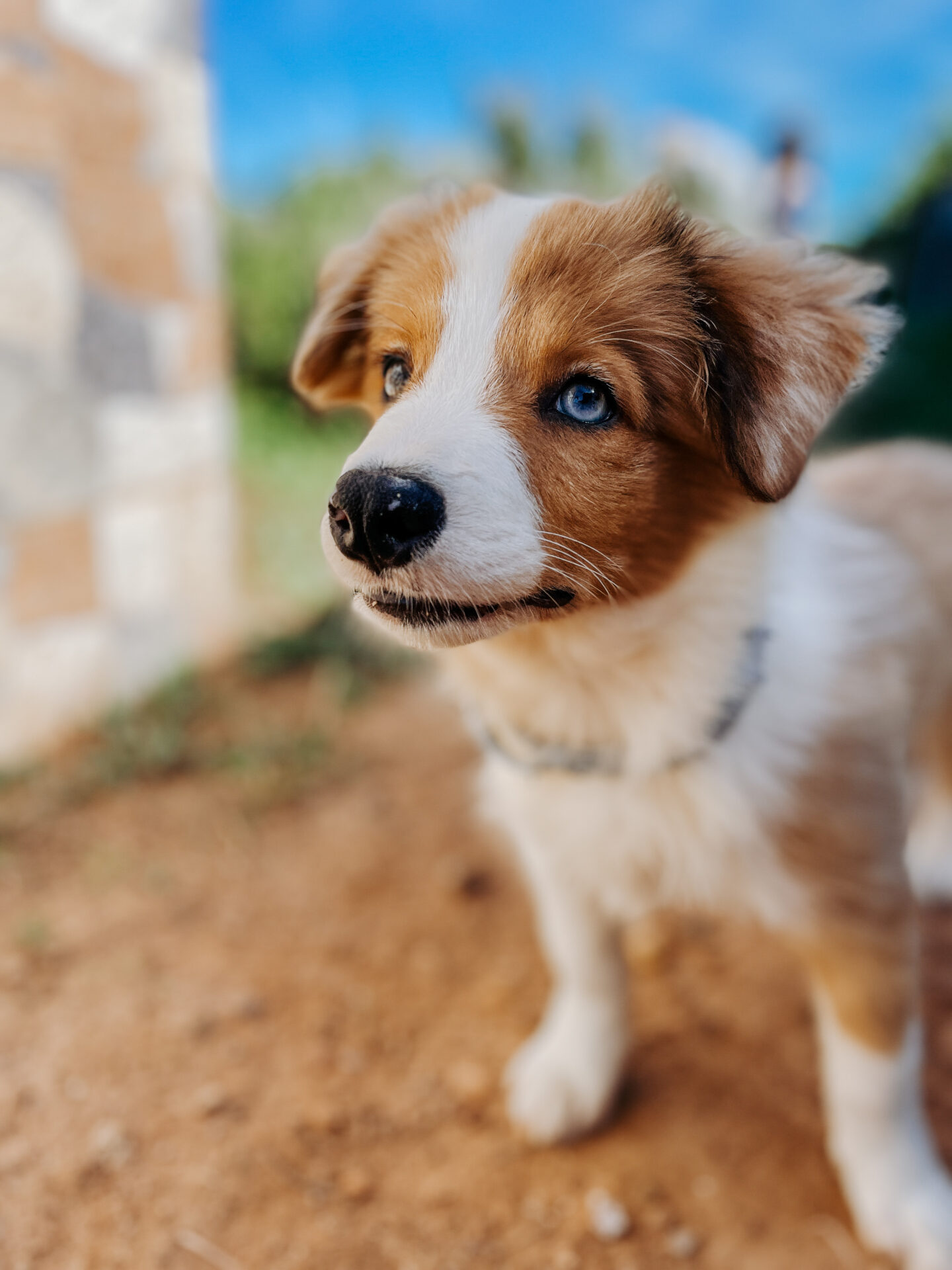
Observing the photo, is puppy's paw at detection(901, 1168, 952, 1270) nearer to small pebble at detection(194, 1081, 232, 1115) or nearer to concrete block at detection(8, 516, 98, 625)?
small pebble at detection(194, 1081, 232, 1115)

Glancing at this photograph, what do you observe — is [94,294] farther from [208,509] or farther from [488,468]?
[488,468]

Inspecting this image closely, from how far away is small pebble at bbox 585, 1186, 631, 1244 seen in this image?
75.6 inches

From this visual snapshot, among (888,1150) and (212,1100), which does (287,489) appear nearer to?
(212,1100)

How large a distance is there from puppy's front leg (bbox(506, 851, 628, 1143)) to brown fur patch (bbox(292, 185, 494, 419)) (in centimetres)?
104

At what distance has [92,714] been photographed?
12.2 feet

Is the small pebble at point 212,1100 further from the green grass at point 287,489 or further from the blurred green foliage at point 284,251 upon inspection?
the blurred green foliage at point 284,251

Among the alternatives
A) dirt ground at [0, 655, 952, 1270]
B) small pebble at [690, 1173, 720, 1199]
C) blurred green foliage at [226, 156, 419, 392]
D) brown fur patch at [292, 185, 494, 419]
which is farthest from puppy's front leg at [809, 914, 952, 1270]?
blurred green foliage at [226, 156, 419, 392]

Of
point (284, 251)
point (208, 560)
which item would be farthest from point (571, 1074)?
point (284, 251)

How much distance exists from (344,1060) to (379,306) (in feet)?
5.56

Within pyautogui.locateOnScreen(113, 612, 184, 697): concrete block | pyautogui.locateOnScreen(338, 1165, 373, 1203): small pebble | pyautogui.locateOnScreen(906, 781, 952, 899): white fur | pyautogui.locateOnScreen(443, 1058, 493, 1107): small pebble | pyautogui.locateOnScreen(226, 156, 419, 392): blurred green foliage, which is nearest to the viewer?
pyautogui.locateOnScreen(338, 1165, 373, 1203): small pebble

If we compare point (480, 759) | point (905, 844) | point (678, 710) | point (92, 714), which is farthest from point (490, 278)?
point (92, 714)

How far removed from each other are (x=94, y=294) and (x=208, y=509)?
1021 millimetres

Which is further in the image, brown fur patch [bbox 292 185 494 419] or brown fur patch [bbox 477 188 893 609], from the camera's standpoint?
brown fur patch [bbox 292 185 494 419]

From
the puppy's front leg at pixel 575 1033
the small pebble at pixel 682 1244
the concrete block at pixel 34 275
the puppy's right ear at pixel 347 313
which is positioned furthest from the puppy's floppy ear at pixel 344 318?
the small pebble at pixel 682 1244
